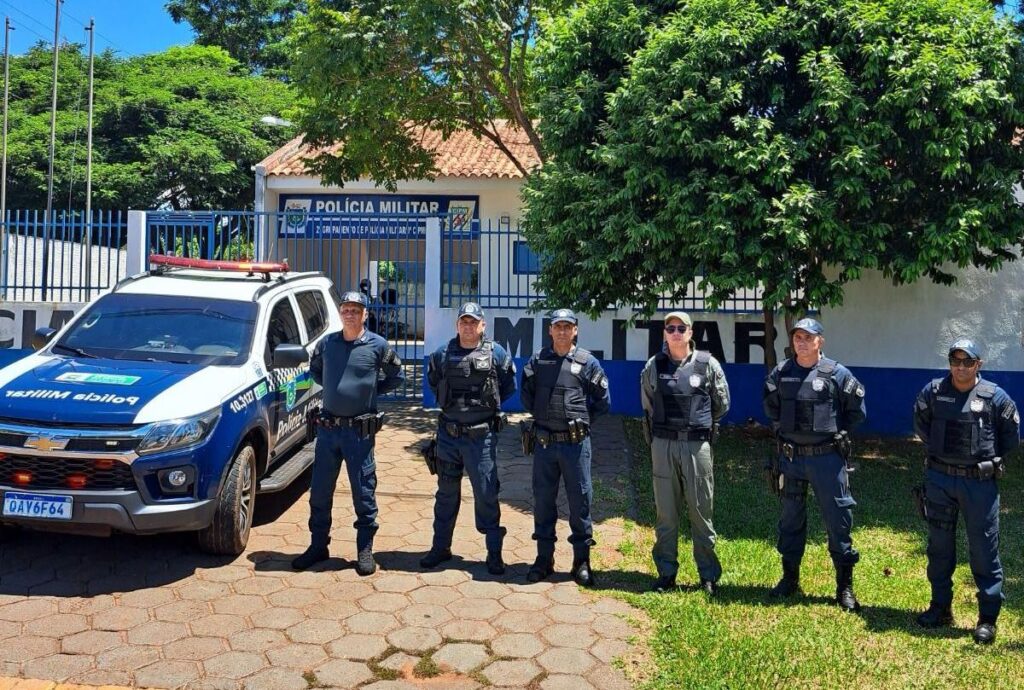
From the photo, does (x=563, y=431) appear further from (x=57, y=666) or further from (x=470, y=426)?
(x=57, y=666)

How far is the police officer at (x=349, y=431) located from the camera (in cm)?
517

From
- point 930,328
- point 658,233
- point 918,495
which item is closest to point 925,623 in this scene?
point 918,495

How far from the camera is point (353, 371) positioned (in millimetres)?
5199

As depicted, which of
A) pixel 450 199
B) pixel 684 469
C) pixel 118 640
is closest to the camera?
pixel 118 640

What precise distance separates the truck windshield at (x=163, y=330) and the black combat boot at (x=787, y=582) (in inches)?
144

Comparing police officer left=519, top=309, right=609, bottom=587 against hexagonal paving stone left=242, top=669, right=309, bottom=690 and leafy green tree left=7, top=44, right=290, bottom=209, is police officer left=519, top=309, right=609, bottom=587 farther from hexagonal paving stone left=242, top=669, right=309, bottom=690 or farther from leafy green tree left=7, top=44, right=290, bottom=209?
leafy green tree left=7, top=44, right=290, bottom=209

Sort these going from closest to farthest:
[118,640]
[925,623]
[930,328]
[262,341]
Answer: [118,640], [925,623], [262,341], [930,328]

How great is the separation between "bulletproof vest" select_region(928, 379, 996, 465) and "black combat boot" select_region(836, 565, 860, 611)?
816 mm

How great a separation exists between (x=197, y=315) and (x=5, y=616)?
2286 mm

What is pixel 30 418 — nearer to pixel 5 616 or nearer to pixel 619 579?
pixel 5 616

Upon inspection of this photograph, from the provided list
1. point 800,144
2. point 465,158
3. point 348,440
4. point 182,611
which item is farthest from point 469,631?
point 465,158

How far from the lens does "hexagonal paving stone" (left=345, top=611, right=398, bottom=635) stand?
438 centimetres

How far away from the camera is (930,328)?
9.61 metres

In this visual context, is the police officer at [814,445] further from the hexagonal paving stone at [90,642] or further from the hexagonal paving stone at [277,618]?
the hexagonal paving stone at [90,642]
